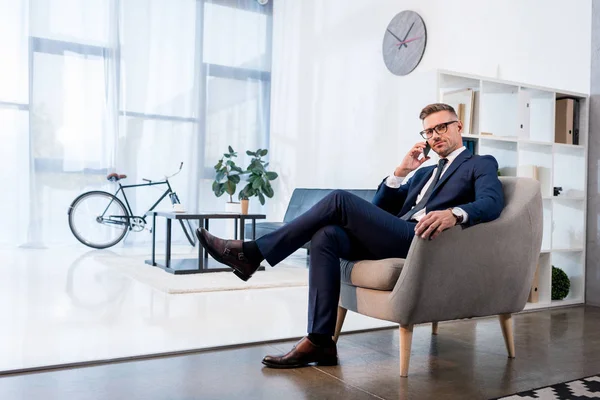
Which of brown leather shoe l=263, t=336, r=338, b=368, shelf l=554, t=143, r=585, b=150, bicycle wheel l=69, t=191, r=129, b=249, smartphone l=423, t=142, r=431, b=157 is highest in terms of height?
shelf l=554, t=143, r=585, b=150

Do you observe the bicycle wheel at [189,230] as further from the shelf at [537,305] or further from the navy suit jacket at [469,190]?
the navy suit jacket at [469,190]

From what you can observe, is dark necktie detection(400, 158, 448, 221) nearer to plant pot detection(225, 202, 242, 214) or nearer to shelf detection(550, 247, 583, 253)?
shelf detection(550, 247, 583, 253)

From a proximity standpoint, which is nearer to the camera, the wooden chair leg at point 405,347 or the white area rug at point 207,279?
the wooden chair leg at point 405,347

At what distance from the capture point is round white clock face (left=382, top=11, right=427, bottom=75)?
4.78 meters

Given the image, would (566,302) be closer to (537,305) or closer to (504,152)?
(537,305)

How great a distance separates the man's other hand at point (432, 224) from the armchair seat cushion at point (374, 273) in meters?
0.20

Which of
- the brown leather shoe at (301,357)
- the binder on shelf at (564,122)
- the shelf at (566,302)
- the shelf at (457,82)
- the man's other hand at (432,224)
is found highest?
the shelf at (457,82)

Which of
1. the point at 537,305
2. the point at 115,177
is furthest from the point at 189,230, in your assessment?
the point at 537,305

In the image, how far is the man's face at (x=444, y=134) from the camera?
7.48 ft

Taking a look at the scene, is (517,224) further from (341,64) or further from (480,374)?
(341,64)

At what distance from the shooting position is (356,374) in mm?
2012

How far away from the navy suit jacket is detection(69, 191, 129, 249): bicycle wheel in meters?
4.23

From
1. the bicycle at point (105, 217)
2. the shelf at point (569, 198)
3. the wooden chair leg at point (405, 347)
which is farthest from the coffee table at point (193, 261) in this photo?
the wooden chair leg at point (405, 347)

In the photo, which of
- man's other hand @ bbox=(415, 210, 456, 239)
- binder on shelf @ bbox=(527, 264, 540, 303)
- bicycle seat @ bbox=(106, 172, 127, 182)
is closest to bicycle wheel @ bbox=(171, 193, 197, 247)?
bicycle seat @ bbox=(106, 172, 127, 182)
